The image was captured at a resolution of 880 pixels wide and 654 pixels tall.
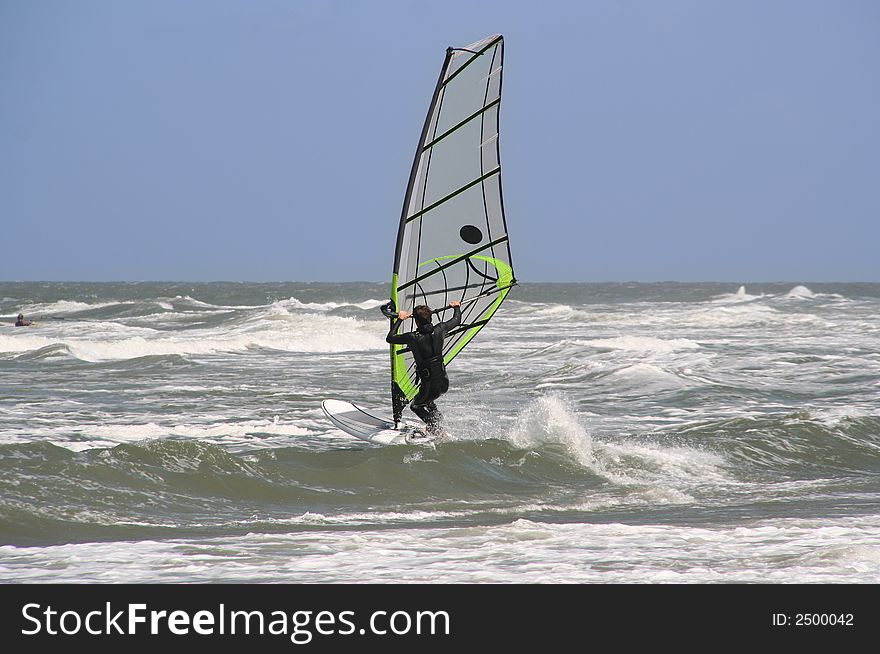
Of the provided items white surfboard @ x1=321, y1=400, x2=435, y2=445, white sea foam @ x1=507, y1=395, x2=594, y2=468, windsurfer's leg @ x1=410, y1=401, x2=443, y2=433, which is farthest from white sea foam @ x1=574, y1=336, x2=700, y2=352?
windsurfer's leg @ x1=410, y1=401, x2=443, y2=433

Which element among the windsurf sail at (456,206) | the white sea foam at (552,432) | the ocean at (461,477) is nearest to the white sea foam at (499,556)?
the ocean at (461,477)

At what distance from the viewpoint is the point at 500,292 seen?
8.30 meters

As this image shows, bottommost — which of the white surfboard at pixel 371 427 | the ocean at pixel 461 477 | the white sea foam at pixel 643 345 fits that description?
the ocean at pixel 461 477

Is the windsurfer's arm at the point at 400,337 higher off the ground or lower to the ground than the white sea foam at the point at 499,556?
higher

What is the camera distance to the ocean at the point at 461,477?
4.69 metres

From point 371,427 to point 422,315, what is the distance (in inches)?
53.6

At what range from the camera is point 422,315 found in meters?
7.30

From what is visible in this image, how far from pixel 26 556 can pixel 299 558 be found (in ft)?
4.35

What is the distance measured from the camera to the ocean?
469 centimetres

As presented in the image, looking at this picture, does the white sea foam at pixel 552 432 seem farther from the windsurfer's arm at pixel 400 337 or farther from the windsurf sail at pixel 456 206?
the windsurfer's arm at pixel 400 337

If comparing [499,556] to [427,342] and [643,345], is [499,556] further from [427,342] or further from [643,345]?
[643,345]

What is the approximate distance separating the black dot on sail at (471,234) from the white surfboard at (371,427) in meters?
1.51

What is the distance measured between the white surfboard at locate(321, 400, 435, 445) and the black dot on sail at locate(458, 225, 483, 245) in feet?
4.94

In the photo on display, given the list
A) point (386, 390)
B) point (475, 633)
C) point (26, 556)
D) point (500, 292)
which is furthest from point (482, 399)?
point (475, 633)
